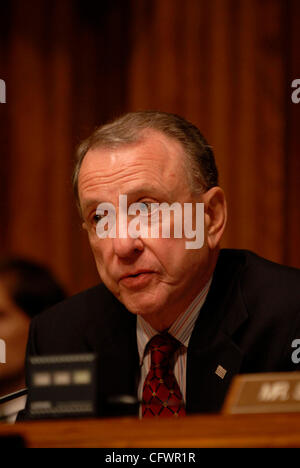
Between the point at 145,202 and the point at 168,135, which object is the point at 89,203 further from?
the point at 168,135

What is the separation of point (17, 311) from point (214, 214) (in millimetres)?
602

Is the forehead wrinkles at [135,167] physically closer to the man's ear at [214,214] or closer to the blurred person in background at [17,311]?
the man's ear at [214,214]

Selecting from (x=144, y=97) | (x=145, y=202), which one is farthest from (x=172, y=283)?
(x=144, y=97)

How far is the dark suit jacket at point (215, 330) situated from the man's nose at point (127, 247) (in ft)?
0.80

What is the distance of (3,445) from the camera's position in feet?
2.22

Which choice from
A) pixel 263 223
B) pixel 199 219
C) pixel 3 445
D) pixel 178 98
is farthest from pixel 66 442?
pixel 178 98

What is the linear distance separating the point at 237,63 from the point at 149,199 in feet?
1.96

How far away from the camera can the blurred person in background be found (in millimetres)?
1472

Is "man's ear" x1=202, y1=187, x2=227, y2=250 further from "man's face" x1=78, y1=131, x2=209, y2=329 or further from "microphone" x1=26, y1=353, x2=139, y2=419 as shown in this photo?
"microphone" x1=26, y1=353, x2=139, y2=419

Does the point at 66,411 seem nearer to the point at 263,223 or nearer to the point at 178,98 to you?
the point at 263,223

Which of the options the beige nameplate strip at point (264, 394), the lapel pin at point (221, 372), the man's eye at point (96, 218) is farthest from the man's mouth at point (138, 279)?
the beige nameplate strip at point (264, 394)

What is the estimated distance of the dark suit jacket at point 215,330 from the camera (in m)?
1.19

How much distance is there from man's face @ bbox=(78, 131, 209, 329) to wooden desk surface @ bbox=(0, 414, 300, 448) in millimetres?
459

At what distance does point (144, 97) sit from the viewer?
1615mm
